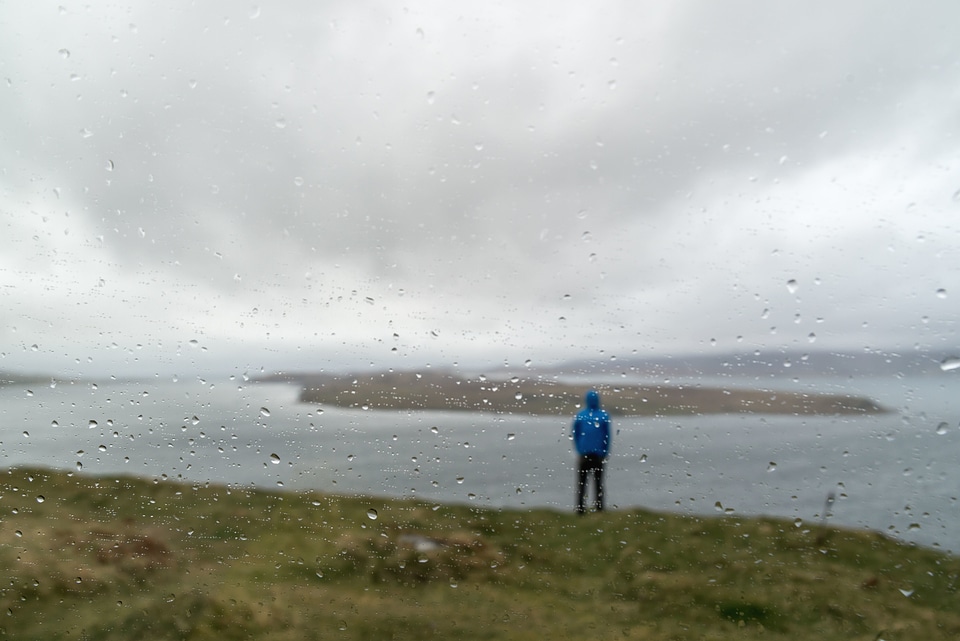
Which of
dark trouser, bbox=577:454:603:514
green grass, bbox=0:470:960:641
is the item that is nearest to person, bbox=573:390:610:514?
dark trouser, bbox=577:454:603:514

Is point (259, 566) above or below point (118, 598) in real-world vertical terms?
above

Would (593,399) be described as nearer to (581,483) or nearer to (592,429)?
(592,429)

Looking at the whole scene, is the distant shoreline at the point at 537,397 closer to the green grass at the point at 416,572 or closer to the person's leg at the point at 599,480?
the person's leg at the point at 599,480

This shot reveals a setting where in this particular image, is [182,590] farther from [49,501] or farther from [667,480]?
[667,480]

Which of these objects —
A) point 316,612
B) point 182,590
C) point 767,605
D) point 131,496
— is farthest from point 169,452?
point 767,605

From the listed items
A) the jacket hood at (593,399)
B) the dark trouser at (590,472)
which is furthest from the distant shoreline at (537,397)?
the dark trouser at (590,472)

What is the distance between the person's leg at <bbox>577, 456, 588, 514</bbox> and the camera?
7.25ft

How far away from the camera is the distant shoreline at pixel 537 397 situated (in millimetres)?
2139

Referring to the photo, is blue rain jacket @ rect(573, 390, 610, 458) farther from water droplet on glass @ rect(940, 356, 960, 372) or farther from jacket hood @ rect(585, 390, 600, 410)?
water droplet on glass @ rect(940, 356, 960, 372)

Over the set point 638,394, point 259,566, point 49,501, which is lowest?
point 259,566

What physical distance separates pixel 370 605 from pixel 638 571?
103 centimetres

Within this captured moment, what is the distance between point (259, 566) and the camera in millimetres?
2396

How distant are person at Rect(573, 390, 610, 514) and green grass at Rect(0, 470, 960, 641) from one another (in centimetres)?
11

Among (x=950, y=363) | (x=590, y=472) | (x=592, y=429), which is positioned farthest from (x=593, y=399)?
(x=950, y=363)
